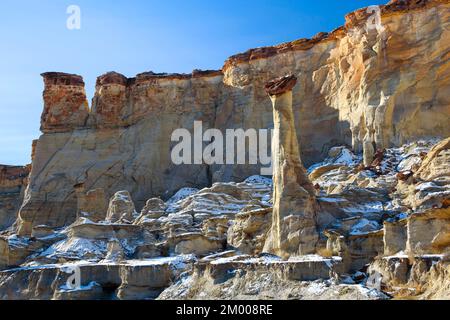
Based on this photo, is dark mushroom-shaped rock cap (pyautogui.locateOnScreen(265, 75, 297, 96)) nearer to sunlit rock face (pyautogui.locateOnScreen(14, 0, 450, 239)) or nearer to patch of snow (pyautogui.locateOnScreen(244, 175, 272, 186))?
sunlit rock face (pyautogui.locateOnScreen(14, 0, 450, 239))

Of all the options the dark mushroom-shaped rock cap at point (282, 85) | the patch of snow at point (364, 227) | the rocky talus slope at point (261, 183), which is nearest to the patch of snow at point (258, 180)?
the rocky talus slope at point (261, 183)

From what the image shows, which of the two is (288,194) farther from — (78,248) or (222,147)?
(222,147)

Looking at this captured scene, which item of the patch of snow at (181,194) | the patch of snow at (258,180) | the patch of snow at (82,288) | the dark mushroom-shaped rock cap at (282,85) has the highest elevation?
the dark mushroom-shaped rock cap at (282,85)

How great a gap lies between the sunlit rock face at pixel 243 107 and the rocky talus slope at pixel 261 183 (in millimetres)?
148

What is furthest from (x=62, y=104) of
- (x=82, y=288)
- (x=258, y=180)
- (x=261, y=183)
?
(x=82, y=288)

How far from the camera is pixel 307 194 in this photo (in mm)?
41625

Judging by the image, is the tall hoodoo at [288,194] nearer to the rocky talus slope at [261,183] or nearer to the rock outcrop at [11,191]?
the rocky talus slope at [261,183]

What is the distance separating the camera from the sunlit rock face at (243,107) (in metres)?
62.2

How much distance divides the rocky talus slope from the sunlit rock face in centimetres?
15

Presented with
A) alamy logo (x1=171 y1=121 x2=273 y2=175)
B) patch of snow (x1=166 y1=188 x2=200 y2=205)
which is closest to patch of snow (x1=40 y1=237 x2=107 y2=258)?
patch of snow (x1=166 y1=188 x2=200 y2=205)

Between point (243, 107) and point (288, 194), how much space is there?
1400 inches

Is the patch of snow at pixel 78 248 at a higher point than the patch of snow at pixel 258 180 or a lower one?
lower

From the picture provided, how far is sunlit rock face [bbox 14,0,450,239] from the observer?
62219mm

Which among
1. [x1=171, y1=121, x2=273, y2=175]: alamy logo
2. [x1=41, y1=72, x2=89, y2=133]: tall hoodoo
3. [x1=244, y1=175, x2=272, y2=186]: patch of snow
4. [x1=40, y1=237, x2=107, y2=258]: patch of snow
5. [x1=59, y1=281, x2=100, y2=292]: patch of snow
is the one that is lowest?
[x1=59, y1=281, x2=100, y2=292]: patch of snow
